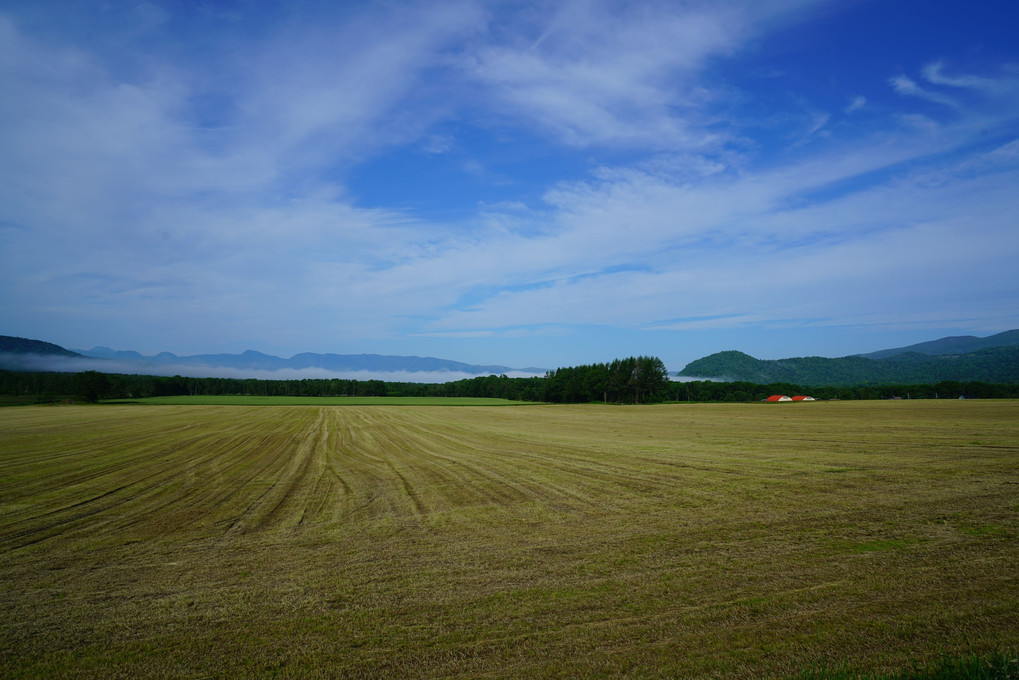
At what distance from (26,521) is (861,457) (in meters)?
23.1

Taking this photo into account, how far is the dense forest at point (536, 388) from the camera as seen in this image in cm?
9012

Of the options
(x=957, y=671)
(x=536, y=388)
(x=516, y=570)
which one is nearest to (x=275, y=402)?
(x=536, y=388)

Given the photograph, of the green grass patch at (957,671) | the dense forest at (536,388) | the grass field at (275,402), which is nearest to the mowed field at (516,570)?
the green grass patch at (957,671)

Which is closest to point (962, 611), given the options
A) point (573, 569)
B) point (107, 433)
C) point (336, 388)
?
point (573, 569)

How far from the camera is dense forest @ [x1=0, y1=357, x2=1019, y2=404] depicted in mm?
90125

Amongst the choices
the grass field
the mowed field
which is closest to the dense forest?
the grass field

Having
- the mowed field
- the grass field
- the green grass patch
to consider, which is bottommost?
the grass field

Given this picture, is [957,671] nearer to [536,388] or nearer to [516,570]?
[516,570]

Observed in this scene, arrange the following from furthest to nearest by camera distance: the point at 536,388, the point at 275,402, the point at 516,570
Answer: the point at 536,388 → the point at 275,402 → the point at 516,570

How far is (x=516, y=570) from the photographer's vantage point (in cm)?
764

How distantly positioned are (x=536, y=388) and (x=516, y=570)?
111761 millimetres

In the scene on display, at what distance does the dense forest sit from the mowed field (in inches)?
3321

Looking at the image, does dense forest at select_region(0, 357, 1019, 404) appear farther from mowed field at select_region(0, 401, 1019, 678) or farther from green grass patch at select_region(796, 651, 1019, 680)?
green grass patch at select_region(796, 651, 1019, 680)

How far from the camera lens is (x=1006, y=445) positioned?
1758cm
